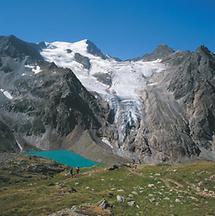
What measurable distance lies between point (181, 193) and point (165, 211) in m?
8.88

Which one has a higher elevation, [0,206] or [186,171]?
[186,171]

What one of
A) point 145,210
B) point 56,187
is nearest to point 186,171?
point 56,187

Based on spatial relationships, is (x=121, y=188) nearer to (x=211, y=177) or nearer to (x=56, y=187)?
(x=56, y=187)

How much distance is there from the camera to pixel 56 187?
66250mm

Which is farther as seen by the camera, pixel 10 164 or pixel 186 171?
pixel 10 164

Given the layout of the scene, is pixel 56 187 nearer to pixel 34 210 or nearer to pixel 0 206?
pixel 0 206

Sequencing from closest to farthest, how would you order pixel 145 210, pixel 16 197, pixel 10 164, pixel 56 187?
pixel 145 210, pixel 16 197, pixel 56 187, pixel 10 164

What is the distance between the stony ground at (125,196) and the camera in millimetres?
49500

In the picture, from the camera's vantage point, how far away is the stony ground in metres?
49.5

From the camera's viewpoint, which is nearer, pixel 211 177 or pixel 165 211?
pixel 165 211

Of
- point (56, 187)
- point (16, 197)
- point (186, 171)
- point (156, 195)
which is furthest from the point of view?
point (186, 171)

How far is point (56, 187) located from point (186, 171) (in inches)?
815

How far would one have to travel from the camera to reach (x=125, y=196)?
2201 inches

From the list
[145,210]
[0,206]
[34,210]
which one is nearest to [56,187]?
[0,206]
